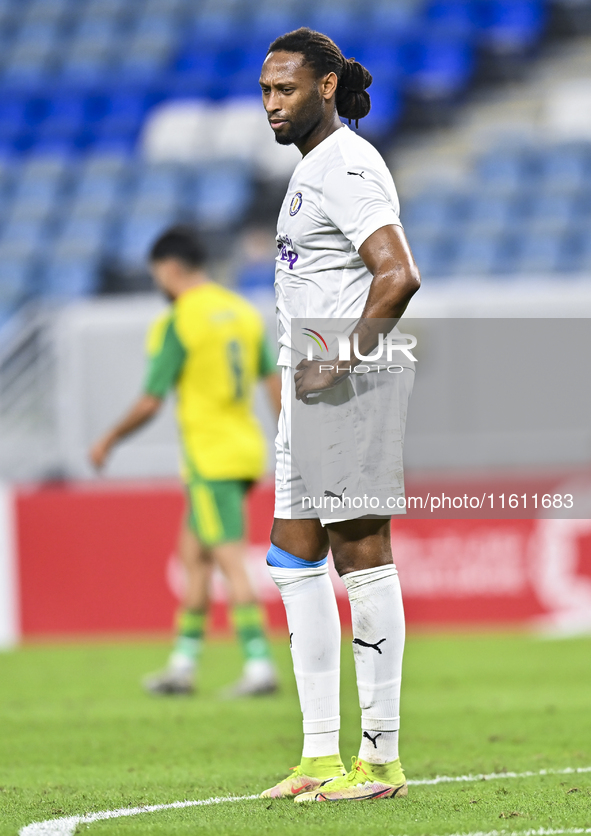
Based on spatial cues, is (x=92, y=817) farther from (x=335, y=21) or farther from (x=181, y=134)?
(x=335, y=21)

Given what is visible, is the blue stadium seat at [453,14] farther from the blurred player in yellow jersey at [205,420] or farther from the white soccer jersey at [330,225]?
the white soccer jersey at [330,225]

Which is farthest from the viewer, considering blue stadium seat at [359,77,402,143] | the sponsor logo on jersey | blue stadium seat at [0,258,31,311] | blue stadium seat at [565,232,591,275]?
blue stadium seat at [359,77,402,143]

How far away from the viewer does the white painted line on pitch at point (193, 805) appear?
270 centimetres

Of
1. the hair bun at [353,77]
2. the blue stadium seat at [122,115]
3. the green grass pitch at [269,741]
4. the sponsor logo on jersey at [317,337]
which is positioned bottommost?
the green grass pitch at [269,741]

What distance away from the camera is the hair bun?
3234mm

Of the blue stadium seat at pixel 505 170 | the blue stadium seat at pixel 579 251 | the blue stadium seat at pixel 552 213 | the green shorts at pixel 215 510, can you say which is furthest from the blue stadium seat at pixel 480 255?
the green shorts at pixel 215 510

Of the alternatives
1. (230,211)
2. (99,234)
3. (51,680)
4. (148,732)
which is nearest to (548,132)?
(230,211)

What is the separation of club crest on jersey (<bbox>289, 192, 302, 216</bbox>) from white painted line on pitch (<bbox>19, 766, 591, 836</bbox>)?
1.52 m

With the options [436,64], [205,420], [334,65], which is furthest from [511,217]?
[334,65]

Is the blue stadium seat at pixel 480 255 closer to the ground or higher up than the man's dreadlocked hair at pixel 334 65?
higher up

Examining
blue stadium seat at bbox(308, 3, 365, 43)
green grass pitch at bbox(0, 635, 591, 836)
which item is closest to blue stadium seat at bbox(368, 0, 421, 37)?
blue stadium seat at bbox(308, 3, 365, 43)

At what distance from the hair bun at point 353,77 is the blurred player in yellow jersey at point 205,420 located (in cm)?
260

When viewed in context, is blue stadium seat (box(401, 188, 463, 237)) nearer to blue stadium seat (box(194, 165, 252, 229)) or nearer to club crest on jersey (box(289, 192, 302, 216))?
blue stadium seat (box(194, 165, 252, 229))

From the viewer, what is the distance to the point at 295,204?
3.13m
